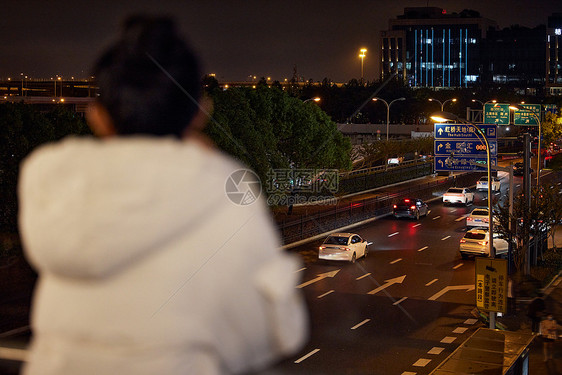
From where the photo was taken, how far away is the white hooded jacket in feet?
4.82

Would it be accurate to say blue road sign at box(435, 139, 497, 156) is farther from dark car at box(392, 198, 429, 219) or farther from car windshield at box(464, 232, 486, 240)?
dark car at box(392, 198, 429, 219)

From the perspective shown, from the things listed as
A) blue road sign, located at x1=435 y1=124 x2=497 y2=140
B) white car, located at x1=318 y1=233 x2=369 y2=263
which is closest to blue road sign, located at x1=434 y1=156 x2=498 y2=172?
blue road sign, located at x1=435 y1=124 x2=497 y2=140

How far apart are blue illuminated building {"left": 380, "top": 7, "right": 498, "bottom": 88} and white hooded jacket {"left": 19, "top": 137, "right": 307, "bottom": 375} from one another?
590 ft

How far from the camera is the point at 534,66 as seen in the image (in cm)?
17825

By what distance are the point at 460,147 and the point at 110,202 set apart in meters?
26.8

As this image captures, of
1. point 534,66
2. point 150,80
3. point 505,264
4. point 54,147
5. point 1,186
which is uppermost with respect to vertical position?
point 534,66

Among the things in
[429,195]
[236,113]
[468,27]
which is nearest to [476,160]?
[236,113]

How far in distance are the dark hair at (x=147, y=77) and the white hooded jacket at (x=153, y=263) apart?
148 millimetres

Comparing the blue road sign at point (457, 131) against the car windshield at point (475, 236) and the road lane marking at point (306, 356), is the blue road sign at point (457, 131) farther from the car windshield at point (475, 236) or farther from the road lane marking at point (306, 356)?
the road lane marking at point (306, 356)

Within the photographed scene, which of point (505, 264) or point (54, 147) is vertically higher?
point (54, 147)

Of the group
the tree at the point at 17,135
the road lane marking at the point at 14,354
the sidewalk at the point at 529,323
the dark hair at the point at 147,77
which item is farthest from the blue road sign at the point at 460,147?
the dark hair at the point at 147,77

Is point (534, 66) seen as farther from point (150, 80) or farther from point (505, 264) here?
point (150, 80)

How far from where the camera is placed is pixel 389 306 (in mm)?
22344

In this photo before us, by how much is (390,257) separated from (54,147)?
29.9m
